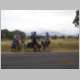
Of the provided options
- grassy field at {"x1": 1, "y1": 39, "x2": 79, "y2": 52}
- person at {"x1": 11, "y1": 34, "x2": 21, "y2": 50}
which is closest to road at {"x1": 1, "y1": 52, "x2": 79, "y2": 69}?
grassy field at {"x1": 1, "y1": 39, "x2": 79, "y2": 52}

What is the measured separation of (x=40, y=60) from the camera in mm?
13062

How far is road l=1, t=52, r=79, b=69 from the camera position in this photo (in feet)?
42.7

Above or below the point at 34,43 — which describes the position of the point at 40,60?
below

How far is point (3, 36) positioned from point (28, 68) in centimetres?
135

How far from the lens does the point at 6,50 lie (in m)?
13.1

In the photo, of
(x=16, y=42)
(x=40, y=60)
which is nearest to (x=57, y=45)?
(x=40, y=60)

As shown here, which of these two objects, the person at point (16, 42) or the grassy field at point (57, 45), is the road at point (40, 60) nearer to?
the grassy field at point (57, 45)

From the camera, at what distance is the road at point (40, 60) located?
13000mm

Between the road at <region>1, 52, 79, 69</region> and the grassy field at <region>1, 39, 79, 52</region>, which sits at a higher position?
the grassy field at <region>1, 39, 79, 52</region>

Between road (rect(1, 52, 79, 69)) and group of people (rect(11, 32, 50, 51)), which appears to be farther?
group of people (rect(11, 32, 50, 51))

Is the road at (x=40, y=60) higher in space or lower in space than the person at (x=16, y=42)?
lower

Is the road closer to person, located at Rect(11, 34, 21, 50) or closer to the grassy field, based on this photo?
the grassy field

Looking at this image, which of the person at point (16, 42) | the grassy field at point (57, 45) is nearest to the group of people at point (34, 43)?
the person at point (16, 42)

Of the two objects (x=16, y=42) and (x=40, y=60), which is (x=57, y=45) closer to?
(x=40, y=60)
